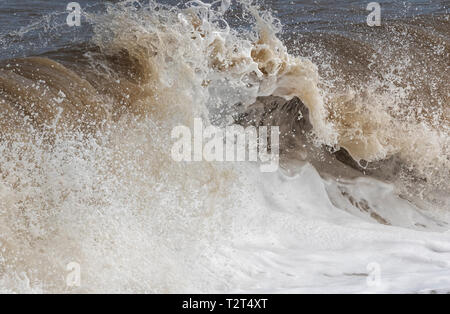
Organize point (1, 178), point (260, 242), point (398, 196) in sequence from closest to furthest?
1. point (1, 178)
2. point (260, 242)
3. point (398, 196)

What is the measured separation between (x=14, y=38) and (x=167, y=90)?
Answer: 3116mm

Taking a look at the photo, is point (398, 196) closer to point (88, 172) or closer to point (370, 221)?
point (370, 221)

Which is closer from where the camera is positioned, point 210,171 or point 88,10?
point 210,171

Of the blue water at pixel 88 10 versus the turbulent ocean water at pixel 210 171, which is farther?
the blue water at pixel 88 10

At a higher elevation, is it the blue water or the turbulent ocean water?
the blue water

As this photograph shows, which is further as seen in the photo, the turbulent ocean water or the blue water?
the blue water

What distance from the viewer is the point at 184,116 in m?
4.46

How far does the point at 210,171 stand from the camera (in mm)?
4422

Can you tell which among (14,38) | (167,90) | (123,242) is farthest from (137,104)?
(14,38)

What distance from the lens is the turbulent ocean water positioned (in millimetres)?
3842

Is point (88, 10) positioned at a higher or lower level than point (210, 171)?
higher

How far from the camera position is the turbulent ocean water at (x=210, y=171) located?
3.84m

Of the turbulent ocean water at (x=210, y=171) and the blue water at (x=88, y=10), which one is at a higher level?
the blue water at (x=88, y=10)
